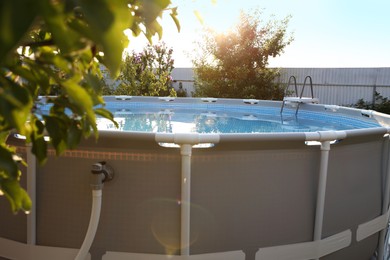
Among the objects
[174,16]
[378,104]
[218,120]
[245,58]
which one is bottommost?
[218,120]

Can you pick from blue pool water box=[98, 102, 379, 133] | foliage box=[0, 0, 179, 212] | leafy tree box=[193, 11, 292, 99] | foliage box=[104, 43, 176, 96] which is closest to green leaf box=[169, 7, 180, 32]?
foliage box=[0, 0, 179, 212]

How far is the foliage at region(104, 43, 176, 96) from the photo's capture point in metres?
9.92

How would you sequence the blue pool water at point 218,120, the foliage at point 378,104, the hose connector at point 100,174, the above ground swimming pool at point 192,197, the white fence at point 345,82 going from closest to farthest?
1. the hose connector at point 100,174
2. the above ground swimming pool at point 192,197
3. the blue pool water at point 218,120
4. the foliage at point 378,104
5. the white fence at point 345,82

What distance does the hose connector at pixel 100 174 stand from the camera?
1.91m

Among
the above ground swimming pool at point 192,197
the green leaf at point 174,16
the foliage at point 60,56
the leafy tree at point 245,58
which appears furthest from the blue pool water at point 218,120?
the foliage at point 60,56

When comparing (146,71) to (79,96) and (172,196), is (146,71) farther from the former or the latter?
(79,96)

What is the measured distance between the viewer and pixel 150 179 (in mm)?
2043

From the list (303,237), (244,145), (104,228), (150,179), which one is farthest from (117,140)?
(303,237)

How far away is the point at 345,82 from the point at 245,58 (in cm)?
328

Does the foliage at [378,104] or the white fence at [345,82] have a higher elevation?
the white fence at [345,82]

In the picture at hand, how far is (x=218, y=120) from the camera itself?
7.18m

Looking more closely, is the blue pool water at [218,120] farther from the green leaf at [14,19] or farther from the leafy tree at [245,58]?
the green leaf at [14,19]

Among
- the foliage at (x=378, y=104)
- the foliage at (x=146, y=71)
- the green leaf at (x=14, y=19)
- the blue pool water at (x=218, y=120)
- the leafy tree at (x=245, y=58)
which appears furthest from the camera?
the leafy tree at (x=245, y=58)

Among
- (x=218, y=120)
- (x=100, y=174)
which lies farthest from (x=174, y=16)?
(x=218, y=120)
